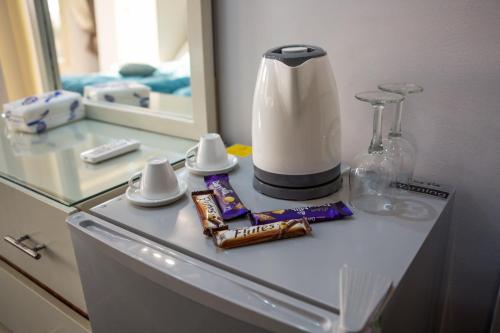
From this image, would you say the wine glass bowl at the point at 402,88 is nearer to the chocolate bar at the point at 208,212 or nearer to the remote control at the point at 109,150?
the chocolate bar at the point at 208,212

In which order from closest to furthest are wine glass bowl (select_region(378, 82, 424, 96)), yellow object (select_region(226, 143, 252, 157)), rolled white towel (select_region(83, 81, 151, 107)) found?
1. wine glass bowl (select_region(378, 82, 424, 96))
2. yellow object (select_region(226, 143, 252, 157))
3. rolled white towel (select_region(83, 81, 151, 107))

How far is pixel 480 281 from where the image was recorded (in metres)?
0.82

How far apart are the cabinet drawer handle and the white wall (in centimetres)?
65

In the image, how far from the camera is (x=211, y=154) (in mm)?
838

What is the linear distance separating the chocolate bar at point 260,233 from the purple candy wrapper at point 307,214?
0.08 ft

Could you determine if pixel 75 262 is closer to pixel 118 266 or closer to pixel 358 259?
pixel 118 266

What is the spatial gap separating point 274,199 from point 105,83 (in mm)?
922

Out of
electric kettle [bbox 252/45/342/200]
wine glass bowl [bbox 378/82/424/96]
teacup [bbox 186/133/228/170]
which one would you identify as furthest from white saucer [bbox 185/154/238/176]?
wine glass bowl [bbox 378/82/424/96]

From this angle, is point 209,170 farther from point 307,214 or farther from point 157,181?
point 307,214

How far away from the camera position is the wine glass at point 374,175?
0.71m

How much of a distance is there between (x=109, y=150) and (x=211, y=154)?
304mm

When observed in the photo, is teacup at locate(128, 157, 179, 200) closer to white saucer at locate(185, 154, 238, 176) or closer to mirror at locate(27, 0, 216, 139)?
white saucer at locate(185, 154, 238, 176)

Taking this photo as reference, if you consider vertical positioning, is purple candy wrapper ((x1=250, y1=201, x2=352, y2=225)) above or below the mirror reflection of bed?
below

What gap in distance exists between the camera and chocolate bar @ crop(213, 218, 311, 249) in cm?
59
